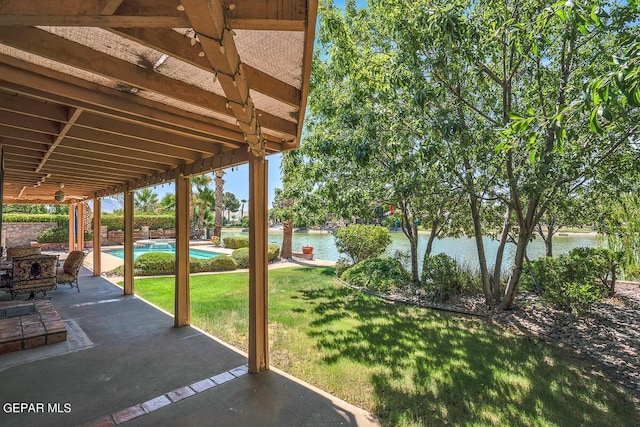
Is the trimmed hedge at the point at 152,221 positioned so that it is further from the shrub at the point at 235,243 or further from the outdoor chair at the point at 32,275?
the outdoor chair at the point at 32,275

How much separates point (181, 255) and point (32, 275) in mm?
3746

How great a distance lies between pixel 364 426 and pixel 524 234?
15.5ft

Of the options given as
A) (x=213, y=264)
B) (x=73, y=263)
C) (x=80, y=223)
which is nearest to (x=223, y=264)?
(x=213, y=264)

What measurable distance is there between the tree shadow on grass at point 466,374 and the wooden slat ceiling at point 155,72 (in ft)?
9.45

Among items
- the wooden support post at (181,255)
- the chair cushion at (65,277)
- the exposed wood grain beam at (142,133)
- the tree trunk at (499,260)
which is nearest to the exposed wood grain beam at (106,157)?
the wooden support post at (181,255)

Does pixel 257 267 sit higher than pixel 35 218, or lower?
lower

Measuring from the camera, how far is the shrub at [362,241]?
11367 mm

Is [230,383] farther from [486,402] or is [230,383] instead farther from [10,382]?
[486,402]

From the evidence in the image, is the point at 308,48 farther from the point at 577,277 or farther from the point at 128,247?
the point at 128,247

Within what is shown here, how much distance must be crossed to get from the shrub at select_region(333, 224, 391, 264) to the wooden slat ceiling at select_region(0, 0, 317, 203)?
7.81 metres

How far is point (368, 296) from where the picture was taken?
24.6 feet

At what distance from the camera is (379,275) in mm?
8703

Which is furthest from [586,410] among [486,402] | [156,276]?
[156,276]

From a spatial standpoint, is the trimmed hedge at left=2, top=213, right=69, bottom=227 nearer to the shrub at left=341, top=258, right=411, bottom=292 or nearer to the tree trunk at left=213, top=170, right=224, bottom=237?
the tree trunk at left=213, top=170, right=224, bottom=237
